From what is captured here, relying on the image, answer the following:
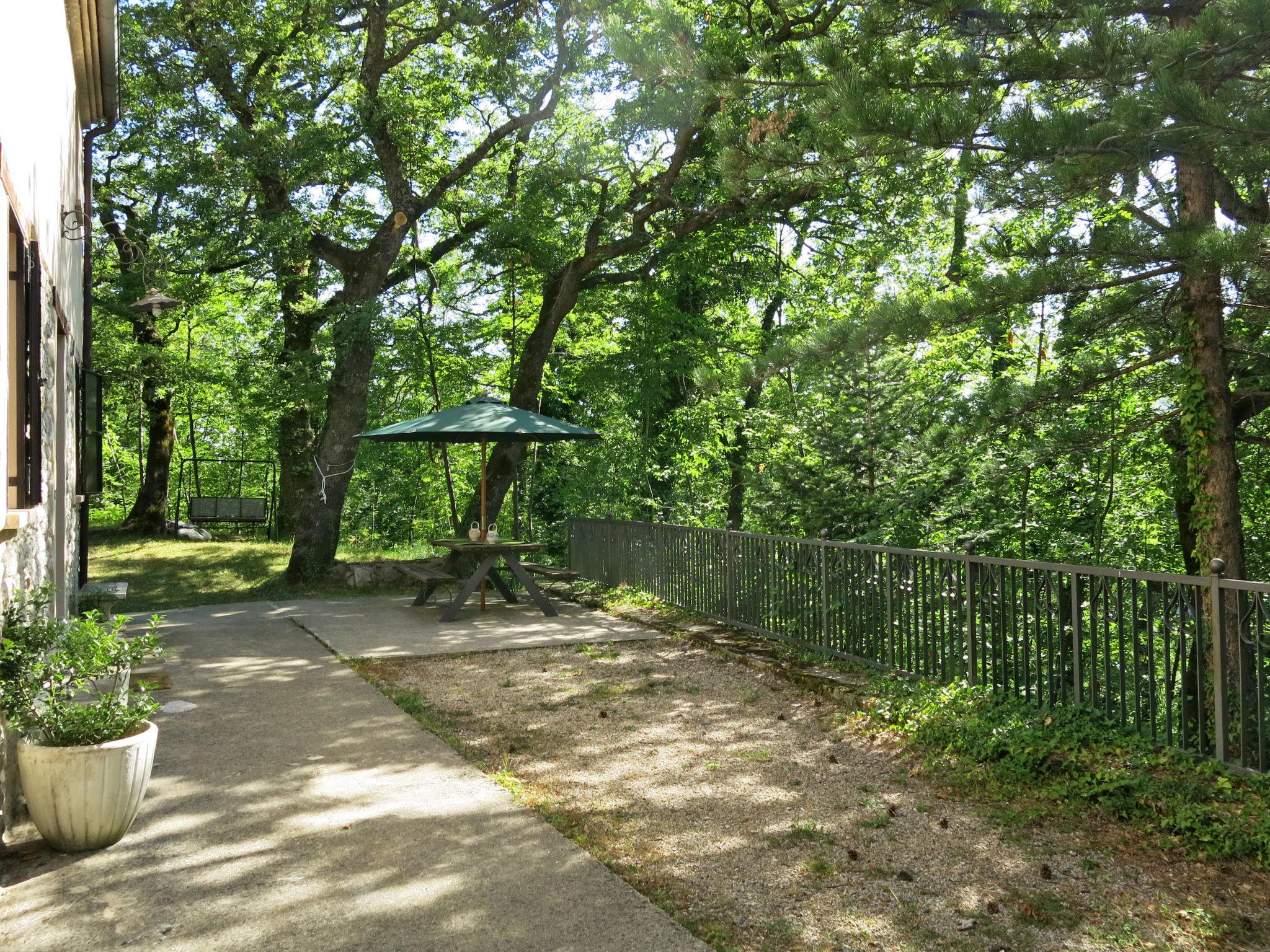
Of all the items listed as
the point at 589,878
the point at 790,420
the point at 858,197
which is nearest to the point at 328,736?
the point at 589,878

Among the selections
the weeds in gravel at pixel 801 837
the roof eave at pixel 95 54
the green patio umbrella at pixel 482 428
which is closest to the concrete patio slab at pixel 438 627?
the green patio umbrella at pixel 482 428

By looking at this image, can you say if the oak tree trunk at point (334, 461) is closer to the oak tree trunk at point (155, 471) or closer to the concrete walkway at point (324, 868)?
the concrete walkway at point (324, 868)

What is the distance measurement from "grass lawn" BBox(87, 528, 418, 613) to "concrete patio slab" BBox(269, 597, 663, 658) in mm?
1092

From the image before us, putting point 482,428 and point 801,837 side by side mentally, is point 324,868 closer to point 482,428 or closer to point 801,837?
point 801,837

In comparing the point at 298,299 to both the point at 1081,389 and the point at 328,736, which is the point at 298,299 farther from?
the point at 1081,389

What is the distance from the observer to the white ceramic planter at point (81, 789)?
3613mm

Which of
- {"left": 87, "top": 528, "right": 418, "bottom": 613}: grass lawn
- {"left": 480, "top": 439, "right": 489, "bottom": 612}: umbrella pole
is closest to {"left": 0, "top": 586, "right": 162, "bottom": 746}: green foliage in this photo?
{"left": 480, "top": 439, "right": 489, "bottom": 612}: umbrella pole

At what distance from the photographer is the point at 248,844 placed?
3836 millimetres

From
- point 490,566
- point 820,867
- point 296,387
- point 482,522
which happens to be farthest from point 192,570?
point 820,867

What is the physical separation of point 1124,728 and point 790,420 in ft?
18.6

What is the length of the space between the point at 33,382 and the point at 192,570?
10107mm

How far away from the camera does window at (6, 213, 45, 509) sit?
420 centimetres

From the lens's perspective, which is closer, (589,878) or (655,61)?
(589,878)

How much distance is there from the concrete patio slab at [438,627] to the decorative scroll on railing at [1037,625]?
1.32 m
